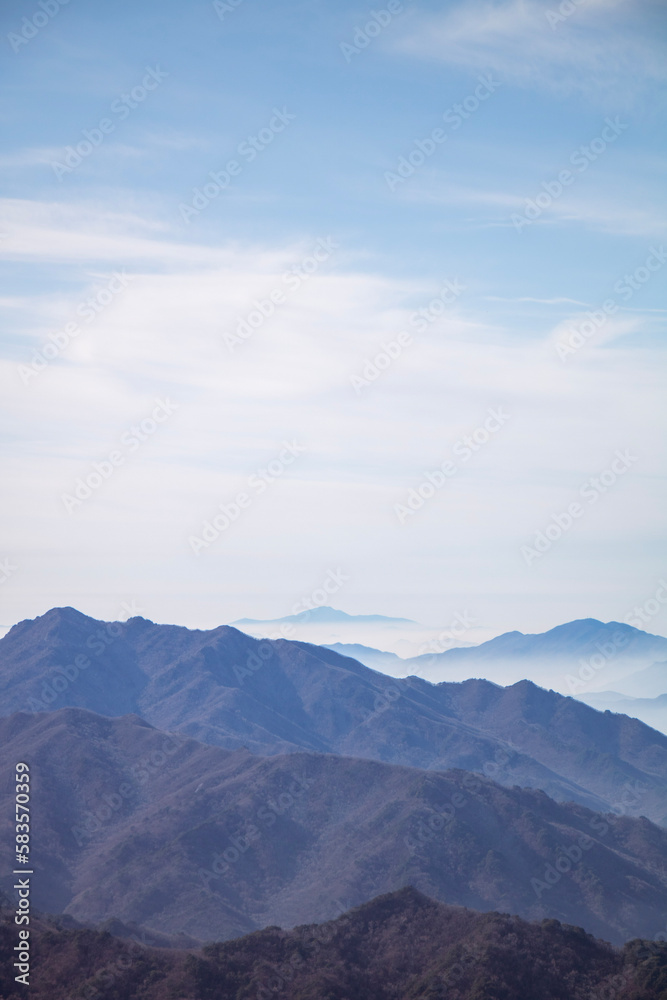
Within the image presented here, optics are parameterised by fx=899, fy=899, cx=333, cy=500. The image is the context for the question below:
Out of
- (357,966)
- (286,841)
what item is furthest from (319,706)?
(357,966)

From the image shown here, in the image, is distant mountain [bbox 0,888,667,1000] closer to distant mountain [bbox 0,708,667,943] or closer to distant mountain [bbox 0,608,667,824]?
distant mountain [bbox 0,708,667,943]

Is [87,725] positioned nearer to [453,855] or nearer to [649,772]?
[453,855]

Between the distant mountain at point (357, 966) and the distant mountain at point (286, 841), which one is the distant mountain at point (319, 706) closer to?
the distant mountain at point (286, 841)

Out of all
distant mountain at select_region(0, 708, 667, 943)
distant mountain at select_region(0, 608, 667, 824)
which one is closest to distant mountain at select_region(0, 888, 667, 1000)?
distant mountain at select_region(0, 708, 667, 943)

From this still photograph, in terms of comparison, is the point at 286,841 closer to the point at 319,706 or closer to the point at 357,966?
the point at 357,966

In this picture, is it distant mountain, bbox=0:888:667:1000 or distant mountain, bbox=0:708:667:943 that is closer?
distant mountain, bbox=0:888:667:1000
